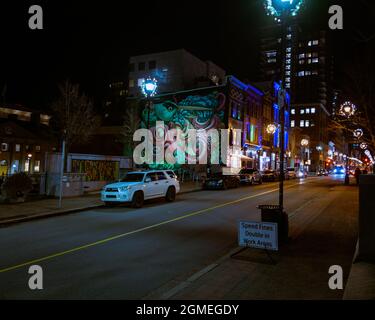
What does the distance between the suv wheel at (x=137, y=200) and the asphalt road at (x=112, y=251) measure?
1740mm

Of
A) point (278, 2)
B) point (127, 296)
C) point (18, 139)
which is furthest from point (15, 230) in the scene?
point (18, 139)

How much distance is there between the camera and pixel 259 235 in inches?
312

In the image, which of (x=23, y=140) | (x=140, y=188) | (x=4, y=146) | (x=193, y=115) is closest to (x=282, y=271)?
(x=140, y=188)

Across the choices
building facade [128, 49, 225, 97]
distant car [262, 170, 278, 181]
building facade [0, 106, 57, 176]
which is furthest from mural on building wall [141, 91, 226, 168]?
building facade [0, 106, 57, 176]

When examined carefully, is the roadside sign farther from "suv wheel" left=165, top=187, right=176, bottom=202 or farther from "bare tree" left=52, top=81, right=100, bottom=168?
"bare tree" left=52, top=81, right=100, bottom=168

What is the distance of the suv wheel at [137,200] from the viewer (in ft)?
55.5

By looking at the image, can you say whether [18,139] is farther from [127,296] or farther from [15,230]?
[127,296]

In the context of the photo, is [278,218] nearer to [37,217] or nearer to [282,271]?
[282,271]

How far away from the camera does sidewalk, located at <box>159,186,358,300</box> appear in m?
5.72

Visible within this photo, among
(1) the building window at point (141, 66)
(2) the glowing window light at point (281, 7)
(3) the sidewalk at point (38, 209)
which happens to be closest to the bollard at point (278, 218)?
(2) the glowing window light at point (281, 7)

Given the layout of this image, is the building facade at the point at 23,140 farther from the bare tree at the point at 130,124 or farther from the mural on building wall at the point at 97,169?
the mural on building wall at the point at 97,169

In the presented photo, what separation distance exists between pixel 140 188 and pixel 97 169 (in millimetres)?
9103

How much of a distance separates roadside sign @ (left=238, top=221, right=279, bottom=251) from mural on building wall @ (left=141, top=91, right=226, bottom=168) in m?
36.6
